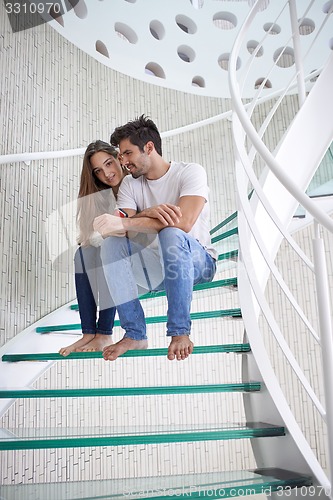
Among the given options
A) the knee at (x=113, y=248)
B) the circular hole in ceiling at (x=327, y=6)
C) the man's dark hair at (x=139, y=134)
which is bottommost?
the knee at (x=113, y=248)

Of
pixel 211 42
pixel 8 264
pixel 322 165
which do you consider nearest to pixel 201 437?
pixel 8 264

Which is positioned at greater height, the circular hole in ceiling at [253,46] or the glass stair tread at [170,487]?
the circular hole in ceiling at [253,46]

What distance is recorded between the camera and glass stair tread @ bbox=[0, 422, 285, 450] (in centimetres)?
115

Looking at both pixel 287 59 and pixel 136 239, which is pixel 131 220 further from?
pixel 287 59

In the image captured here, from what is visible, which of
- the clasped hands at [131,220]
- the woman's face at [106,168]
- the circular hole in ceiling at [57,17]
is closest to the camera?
the clasped hands at [131,220]

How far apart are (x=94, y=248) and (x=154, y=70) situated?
780 mm

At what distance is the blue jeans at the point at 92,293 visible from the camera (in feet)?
4.60

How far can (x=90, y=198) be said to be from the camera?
1.50 m

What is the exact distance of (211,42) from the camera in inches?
82.5

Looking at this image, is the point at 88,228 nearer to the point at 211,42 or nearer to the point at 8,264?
the point at 8,264

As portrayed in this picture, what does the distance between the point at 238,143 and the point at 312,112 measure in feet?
1.62

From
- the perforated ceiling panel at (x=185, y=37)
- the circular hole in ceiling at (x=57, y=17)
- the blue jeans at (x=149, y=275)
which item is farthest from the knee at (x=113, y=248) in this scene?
the circular hole in ceiling at (x=57, y=17)

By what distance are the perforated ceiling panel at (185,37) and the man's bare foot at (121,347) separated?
3.11ft

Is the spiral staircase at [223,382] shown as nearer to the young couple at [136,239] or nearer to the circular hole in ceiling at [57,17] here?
the young couple at [136,239]
